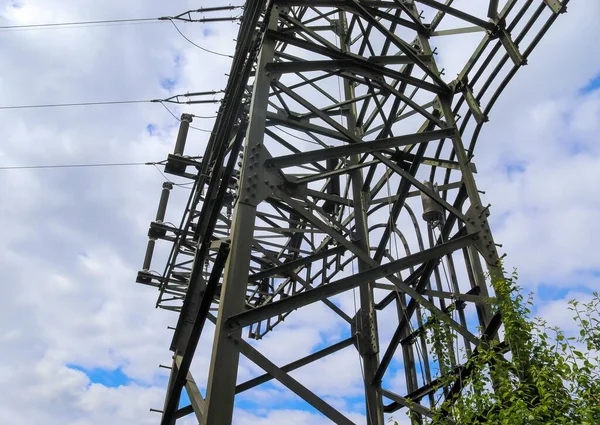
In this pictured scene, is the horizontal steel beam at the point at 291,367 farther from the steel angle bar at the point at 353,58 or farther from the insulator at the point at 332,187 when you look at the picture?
the steel angle bar at the point at 353,58

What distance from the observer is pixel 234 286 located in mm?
3869

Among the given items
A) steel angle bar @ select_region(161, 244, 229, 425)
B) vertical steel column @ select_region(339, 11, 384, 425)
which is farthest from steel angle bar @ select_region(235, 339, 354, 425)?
vertical steel column @ select_region(339, 11, 384, 425)

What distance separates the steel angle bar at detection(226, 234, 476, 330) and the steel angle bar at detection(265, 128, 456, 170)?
1.24m

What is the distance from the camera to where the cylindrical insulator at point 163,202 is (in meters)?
9.97

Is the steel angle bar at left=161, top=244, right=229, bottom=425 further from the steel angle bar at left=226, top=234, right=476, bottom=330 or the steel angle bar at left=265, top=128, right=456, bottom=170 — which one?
the steel angle bar at left=265, top=128, right=456, bottom=170

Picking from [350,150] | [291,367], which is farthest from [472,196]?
[291,367]

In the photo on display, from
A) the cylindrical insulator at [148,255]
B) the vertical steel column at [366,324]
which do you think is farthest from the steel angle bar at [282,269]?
the cylindrical insulator at [148,255]

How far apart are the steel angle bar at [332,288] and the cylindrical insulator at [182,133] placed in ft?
21.1

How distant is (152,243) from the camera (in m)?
10.0

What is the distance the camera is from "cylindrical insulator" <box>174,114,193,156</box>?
9742mm

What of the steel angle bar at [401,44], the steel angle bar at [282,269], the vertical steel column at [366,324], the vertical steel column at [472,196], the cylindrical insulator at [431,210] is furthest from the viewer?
the cylindrical insulator at [431,210]

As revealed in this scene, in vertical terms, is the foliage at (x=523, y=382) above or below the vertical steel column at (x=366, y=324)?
below

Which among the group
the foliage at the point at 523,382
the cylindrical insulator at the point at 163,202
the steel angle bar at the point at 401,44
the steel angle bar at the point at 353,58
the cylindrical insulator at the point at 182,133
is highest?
the cylindrical insulator at the point at 182,133

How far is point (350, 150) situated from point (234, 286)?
6.39 ft
